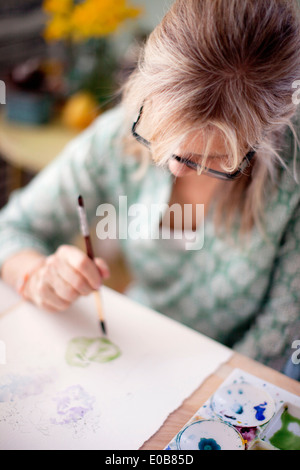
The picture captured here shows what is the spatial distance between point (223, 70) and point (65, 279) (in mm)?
389

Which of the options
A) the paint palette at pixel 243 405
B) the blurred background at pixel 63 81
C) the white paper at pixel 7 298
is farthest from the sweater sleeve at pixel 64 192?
the paint palette at pixel 243 405

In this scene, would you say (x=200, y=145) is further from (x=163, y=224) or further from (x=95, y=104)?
(x=95, y=104)

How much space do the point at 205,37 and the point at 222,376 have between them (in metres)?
0.46

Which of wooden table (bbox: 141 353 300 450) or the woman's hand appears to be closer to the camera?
wooden table (bbox: 141 353 300 450)

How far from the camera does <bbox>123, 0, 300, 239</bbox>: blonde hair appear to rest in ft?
1.69

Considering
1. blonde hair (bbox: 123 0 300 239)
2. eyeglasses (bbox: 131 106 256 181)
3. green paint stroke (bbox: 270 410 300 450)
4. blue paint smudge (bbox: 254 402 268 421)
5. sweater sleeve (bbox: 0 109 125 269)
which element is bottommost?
green paint stroke (bbox: 270 410 300 450)

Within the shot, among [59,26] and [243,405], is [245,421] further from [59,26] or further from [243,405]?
[59,26]

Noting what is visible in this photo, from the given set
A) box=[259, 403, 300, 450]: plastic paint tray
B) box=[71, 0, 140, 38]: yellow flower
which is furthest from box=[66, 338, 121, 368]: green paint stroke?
box=[71, 0, 140, 38]: yellow flower

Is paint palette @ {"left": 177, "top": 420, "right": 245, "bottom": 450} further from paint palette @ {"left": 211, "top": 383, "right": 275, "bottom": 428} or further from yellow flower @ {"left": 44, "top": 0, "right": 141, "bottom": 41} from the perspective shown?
yellow flower @ {"left": 44, "top": 0, "right": 141, "bottom": 41}

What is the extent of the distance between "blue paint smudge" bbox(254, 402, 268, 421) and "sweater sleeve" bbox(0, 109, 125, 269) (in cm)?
51

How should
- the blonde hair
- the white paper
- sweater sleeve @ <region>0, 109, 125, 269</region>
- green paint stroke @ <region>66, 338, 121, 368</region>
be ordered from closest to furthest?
1. the blonde hair
2. green paint stroke @ <region>66, 338, 121, 368</region>
3. the white paper
4. sweater sleeve @ <region>0, 109, 125, 269</region>

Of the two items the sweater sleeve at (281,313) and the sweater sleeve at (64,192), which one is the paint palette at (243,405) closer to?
the sweater sleeve at (281,313)

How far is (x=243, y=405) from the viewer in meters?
0.58

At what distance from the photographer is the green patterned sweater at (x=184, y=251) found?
0.78m
